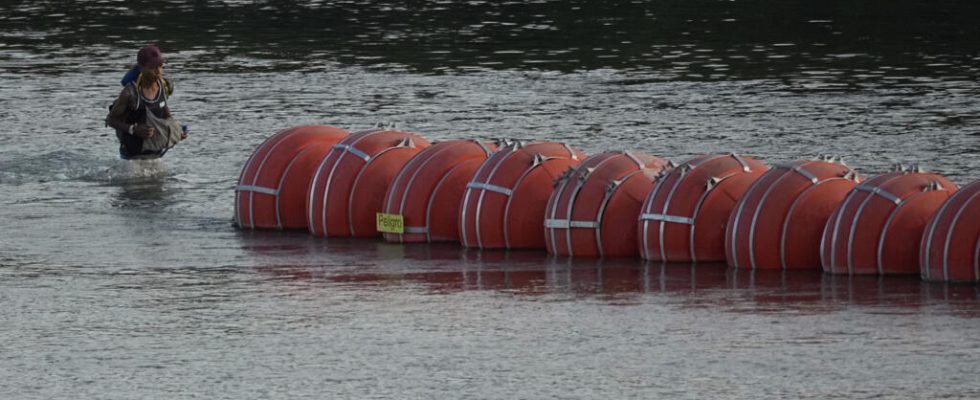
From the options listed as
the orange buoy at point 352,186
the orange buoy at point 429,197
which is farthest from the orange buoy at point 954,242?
the orange buoy at point 352,186

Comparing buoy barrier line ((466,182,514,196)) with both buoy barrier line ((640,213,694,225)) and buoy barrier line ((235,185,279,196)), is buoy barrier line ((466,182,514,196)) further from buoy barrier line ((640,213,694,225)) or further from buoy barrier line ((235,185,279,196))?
buoy barrier line ((235,185,279,196))

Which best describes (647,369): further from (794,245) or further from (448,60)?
(448,60)

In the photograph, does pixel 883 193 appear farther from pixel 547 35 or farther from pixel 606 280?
pixel 547 35

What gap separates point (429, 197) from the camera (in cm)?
1595

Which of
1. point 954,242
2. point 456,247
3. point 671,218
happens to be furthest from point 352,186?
point 954,242

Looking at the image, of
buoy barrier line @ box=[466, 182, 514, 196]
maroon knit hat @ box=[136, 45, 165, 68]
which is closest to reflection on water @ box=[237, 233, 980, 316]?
buoy barrier line @ box=[466, 182, 514, 196]

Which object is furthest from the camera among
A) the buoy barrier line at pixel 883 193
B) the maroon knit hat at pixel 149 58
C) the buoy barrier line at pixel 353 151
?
the maroon knit hat at pixel 149 58

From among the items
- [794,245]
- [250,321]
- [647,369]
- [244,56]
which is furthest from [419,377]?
[244,56]

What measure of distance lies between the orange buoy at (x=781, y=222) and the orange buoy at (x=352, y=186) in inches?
131

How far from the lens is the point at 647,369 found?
35.7 ft

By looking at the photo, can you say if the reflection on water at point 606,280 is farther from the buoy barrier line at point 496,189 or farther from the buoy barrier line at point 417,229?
the buoy barrier line at point 496,189

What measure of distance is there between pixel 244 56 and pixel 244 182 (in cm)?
1739

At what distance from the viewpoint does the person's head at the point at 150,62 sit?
65.1 feet

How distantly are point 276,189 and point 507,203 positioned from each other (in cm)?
240
